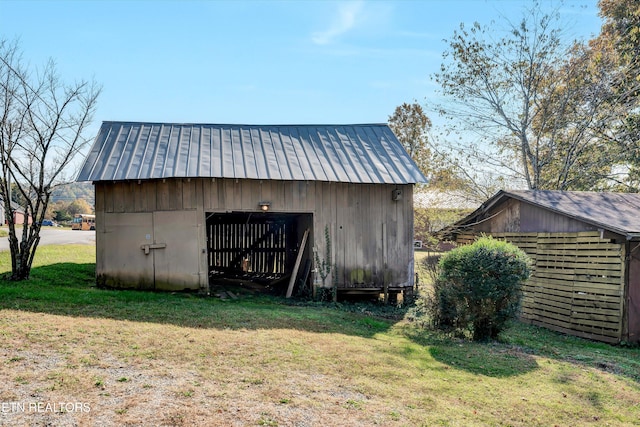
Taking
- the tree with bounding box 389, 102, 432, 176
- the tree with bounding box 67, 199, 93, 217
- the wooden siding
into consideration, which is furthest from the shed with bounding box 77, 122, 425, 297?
the tree with bounding box 67, 199, 93, 217

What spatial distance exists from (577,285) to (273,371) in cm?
813

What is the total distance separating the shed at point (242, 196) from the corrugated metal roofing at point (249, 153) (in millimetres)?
26

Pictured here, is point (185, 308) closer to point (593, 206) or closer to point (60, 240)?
point (593, 206)

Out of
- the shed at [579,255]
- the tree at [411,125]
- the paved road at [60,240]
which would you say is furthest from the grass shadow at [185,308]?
the tree at [411,125]

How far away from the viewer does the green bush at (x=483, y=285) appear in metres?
7.75

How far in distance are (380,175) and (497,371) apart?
6.08 metres

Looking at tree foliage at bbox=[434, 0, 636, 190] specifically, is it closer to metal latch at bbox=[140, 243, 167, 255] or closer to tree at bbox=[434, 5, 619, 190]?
tree at bbox=[434, 5, 619, 190]

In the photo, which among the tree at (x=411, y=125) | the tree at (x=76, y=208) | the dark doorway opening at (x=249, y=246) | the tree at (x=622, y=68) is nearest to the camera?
the dark doorway opening at (x=249, y=246)

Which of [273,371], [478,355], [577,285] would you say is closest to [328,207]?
[478,355]

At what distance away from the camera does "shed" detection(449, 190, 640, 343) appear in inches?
380

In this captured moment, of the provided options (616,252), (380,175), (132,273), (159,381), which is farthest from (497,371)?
(132,273)

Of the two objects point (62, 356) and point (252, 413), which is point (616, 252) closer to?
point (252, 413)

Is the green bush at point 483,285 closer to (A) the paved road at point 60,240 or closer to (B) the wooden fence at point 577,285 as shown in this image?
(B) the wooden fence at point 577,285

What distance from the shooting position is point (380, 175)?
11422mm
